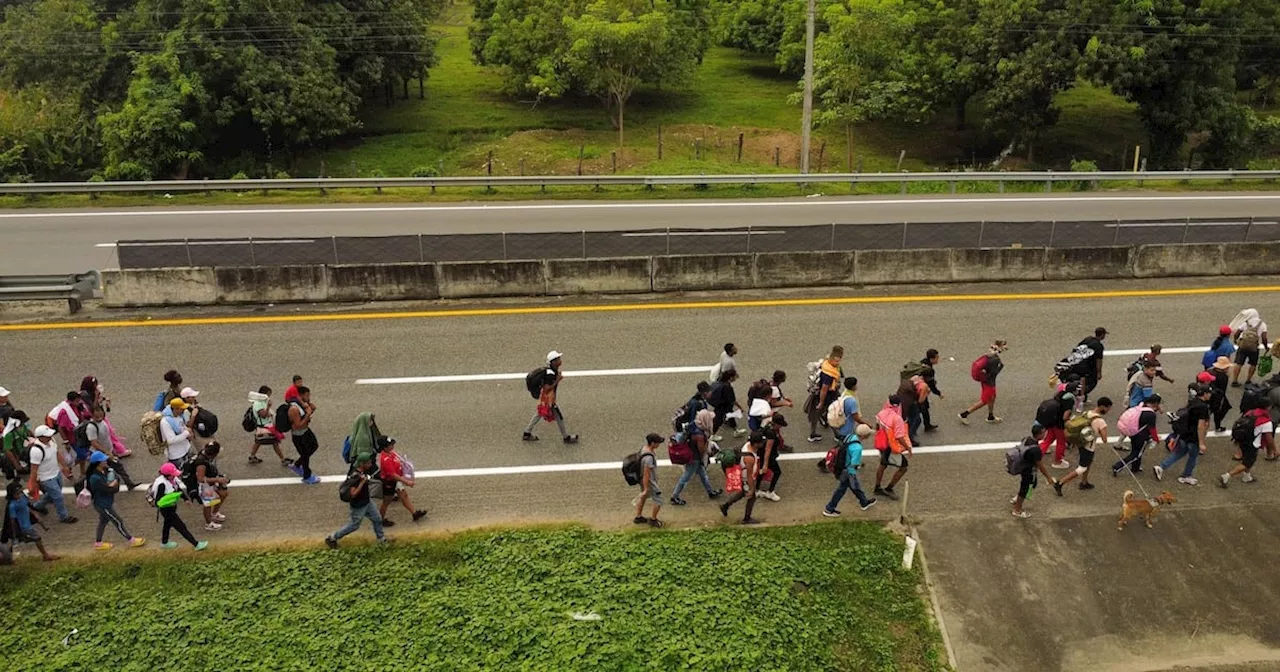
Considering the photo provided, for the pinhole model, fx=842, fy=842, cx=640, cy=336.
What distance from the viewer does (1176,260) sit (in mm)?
18844

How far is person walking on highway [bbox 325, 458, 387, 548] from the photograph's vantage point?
367 inches

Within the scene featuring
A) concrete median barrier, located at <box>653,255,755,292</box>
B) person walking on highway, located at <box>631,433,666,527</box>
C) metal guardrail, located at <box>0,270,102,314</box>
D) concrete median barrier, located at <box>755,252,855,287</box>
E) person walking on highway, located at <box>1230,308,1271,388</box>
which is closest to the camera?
person walking on highway, located at <box>631,433,666,527</box>

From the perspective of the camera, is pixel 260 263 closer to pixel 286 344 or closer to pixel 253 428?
pixel 286 344

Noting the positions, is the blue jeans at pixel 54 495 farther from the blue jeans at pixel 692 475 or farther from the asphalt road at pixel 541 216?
the asphalt road at pixel 541 216

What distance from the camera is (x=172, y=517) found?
9539 millimetres

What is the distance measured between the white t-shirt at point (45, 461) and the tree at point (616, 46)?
109 feet

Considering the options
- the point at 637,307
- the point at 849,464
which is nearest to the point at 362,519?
the point at 849,464

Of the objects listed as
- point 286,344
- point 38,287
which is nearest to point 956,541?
point 286,344

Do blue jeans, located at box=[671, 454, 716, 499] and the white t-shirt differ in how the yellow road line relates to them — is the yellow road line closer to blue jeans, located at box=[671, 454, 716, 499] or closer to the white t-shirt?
the white t-shirt

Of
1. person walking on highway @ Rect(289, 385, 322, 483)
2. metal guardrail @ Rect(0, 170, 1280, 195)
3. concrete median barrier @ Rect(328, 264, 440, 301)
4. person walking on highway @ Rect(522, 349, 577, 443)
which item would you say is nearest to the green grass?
person walking on highway @ Rect(289, 385, 322, 483)

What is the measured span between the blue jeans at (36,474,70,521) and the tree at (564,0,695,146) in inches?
1308

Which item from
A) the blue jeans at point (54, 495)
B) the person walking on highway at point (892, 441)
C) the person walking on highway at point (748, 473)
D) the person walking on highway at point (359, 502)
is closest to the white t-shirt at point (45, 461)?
the blue jeans at point (54, 495)

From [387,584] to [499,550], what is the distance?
128 centimetres

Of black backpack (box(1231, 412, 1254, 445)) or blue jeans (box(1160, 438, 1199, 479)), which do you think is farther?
blue jeans (box(1160, 438, 1199, 479))
